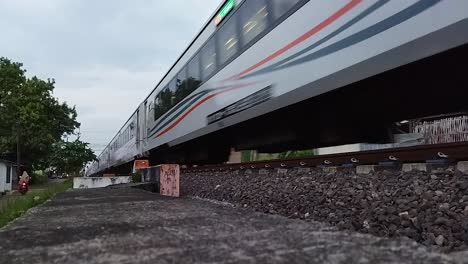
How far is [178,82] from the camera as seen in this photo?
1358 centimetres

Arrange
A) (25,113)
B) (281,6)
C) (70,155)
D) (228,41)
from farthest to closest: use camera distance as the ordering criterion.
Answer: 1. (70,155)
2. (25,113)
3. (228,41)
4. (281,6)

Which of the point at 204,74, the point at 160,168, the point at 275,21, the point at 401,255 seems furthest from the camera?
the point at 204,74

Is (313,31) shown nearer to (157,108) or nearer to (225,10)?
(225,10)

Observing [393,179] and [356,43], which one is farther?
[356,43]

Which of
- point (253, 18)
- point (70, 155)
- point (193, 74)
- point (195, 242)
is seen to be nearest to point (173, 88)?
point (193, 74)

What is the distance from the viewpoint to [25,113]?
40.7 meters

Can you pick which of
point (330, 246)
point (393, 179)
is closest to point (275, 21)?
point (393, 179)

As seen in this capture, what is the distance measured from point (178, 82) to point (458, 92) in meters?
8.98

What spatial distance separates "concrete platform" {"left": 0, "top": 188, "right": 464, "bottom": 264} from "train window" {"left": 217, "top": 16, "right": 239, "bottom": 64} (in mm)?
4726

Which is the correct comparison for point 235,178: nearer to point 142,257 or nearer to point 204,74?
point 204,74

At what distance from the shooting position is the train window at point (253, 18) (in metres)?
7.70

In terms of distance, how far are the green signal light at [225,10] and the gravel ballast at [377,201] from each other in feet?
11.6

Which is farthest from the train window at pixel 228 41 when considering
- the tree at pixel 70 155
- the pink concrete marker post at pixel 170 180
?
the tree at pixel 70 155

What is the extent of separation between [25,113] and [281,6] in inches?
1508
